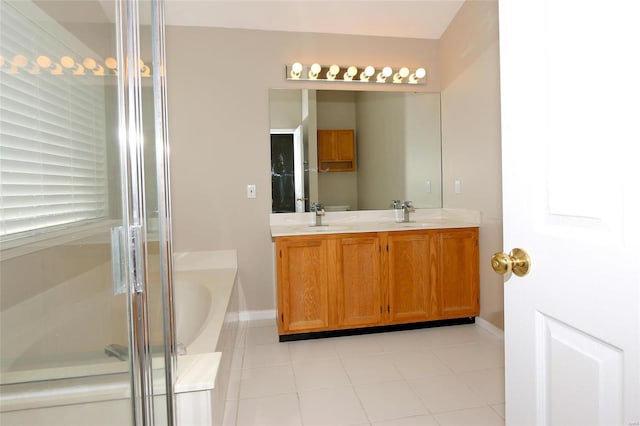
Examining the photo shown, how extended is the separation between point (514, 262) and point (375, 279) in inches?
73.8

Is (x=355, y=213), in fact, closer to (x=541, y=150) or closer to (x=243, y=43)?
(x=243, y=43)

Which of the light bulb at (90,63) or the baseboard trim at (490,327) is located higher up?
the light bulb at (90,63)

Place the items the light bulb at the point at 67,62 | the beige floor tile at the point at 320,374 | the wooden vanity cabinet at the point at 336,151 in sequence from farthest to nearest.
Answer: the wooden vanity cabinet at the point at 336,151 < the beige floor tile at the point at 320,374 < the light bulb at the point at 67,62

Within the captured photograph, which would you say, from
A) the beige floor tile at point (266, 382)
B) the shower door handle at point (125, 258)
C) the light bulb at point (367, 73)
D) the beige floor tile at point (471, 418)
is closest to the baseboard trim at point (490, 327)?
the beige floor tile at point (471, 418)

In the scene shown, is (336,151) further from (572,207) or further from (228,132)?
(572,207)

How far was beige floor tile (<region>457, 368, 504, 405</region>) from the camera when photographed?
1903 millimetres

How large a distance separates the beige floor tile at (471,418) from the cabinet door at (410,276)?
98 centimetres

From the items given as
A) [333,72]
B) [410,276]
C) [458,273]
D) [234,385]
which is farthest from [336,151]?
[234,385]

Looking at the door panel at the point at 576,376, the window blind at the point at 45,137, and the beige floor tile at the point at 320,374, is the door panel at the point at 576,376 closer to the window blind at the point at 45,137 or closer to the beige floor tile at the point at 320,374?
the window blind at the point at 45,137

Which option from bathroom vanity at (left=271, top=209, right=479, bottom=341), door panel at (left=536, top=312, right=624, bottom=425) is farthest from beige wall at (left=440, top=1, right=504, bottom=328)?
door panel at (left=536, top=312, right=624, bottom=425)

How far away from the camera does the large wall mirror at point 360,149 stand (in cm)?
306

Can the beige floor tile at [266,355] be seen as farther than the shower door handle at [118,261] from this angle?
Yes

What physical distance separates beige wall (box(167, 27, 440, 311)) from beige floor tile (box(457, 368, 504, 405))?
64.6 inches

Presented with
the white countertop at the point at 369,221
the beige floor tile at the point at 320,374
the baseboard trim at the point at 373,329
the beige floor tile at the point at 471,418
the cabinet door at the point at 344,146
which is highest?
the cabinet door at the point at 344,146
